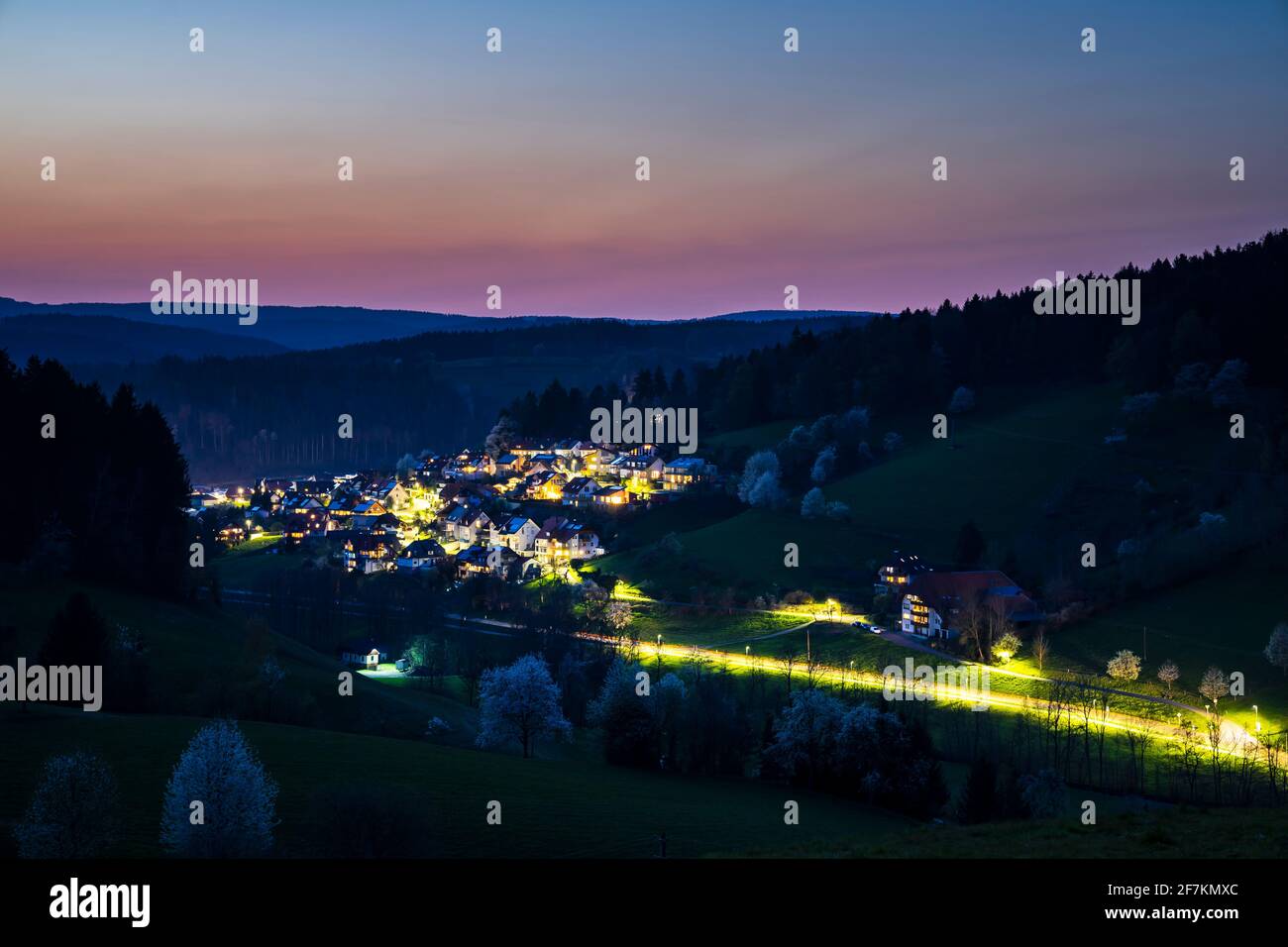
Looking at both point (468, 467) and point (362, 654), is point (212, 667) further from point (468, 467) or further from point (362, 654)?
point (468, 467)

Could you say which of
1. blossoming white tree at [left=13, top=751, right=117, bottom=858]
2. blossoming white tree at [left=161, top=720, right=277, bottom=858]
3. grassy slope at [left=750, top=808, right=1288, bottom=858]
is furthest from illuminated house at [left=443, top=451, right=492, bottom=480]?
grassy slope at [left=750, top=808, right=1288, bottom=858]

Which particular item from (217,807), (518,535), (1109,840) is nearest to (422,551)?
(518,535)

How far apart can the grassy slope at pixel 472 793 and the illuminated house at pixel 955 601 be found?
2823 centimetres

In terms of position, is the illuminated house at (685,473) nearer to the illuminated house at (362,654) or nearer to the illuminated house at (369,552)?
the illuminated house at (369,552)

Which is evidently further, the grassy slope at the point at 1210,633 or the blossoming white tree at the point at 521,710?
the grassy slope at the point at 1210,633

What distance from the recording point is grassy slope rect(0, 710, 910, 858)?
26.8m

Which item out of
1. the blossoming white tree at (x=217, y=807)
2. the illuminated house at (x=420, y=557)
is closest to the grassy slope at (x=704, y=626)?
the illuminated house at (x=420, y=557)

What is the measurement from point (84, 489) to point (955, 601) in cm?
4849

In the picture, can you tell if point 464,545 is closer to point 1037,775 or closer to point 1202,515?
point 1202,515

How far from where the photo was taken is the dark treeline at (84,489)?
50.6 metres

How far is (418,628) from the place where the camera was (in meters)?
70.8

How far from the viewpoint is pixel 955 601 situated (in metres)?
64.4

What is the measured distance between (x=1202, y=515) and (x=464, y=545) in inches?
2567
